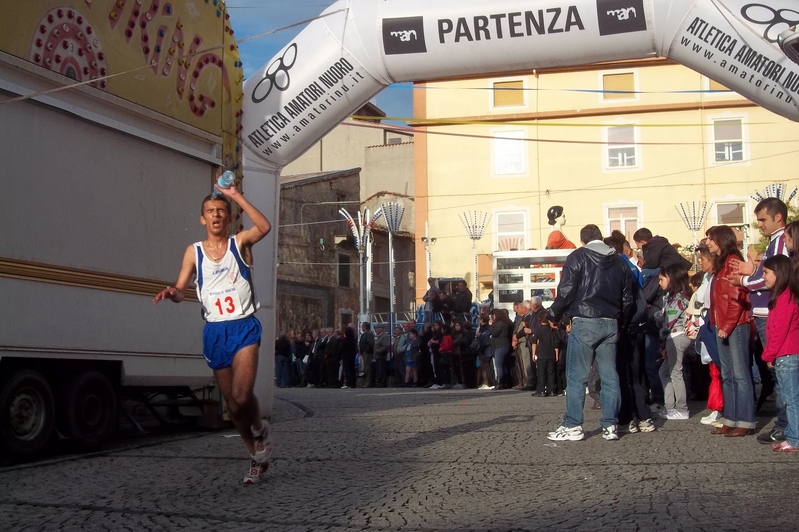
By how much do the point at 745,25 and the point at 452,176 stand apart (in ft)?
100

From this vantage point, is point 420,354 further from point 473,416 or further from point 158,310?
point 158,310

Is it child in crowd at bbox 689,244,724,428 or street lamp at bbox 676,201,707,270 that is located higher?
street lamp at bbox 676,201,707,270

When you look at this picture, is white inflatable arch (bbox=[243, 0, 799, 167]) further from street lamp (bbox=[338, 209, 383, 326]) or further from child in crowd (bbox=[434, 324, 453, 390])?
street lamp (bbox=[338, 209, 383, 326])

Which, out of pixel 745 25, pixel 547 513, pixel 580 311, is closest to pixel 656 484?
pixel 547 513

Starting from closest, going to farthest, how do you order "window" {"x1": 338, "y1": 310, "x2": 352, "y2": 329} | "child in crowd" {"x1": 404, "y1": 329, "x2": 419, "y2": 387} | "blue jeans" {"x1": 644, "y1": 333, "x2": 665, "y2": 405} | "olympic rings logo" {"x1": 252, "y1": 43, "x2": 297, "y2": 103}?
1. "blue jeans" {"x1": 644, "y1": 333, "x2": 665, "y2": 405}
2. "olympic rings logo" {"x1": 252, "y1": 43, "x2": 297, "y2": 103}
3. "child in crowd" {"x1": 404, "y1": 329, "x2": 419, "y2": 387}
4. "window" {"x1": 338, "y1": 310, "x2": 352, "y2": 329}

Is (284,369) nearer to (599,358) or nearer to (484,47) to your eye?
(484,47)

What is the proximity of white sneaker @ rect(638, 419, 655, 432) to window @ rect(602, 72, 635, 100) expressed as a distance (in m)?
30.4

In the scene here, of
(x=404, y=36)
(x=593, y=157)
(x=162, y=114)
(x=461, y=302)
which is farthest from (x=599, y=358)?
(x=593, y=157)

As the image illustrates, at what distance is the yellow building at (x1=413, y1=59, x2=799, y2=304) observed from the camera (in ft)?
122

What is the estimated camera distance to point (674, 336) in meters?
10.6

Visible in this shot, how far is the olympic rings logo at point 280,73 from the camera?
10195 millimetres

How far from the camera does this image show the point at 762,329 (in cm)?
797

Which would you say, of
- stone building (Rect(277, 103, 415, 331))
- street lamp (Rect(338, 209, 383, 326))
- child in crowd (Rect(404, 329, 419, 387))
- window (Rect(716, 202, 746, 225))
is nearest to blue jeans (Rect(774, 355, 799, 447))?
child in crowd (Rect(404, 329, 419, 387))

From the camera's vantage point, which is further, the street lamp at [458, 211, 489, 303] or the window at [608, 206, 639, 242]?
the window at [608, 206, 639, 242]
